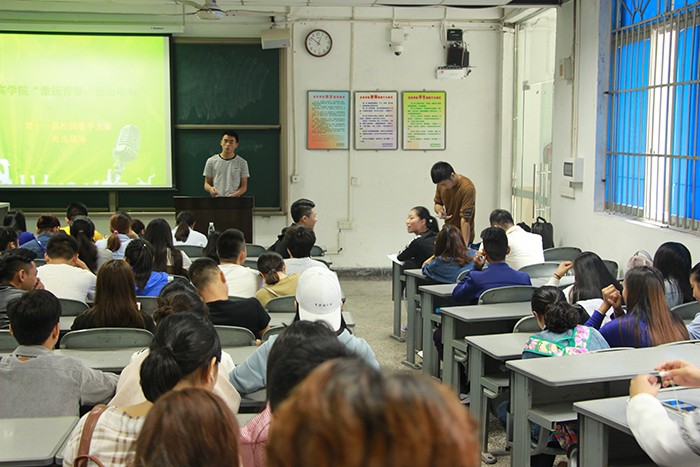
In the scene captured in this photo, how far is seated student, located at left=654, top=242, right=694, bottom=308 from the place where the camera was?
139 inches

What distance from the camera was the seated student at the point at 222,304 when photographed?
3.02 meters

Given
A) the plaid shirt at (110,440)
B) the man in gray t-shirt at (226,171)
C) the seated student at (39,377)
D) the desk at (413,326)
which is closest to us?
the plaid shirt at (110,440)

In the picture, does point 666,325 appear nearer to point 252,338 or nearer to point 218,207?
point 252,338

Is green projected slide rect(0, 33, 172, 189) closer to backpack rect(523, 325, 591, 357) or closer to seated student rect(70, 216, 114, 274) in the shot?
seated student rect(70, 216, 114, 274)

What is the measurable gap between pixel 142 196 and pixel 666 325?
625 centimetres

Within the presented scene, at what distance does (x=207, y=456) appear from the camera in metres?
1.02

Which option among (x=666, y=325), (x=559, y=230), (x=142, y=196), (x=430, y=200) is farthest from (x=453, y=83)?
(x=666, y=325)

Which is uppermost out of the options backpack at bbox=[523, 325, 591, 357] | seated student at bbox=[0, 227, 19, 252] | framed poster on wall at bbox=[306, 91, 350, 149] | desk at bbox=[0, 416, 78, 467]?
framed poster on wall at bbox=[306, 91, 350, 149]

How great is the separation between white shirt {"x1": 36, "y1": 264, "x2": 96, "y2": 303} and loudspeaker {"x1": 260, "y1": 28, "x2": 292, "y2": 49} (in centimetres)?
422

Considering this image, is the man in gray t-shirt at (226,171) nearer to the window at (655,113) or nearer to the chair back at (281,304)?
the chair back at (281,304)

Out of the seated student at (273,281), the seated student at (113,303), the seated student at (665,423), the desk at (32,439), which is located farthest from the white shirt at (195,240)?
the seated student at (665,423)

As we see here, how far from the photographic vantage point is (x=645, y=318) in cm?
273

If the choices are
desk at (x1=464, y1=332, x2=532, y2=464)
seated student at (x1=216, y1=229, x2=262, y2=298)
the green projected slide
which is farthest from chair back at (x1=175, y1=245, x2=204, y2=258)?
desk at (x1=464, y1=332, x2=532, y2=464)

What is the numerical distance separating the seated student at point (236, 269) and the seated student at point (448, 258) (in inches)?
52.2
